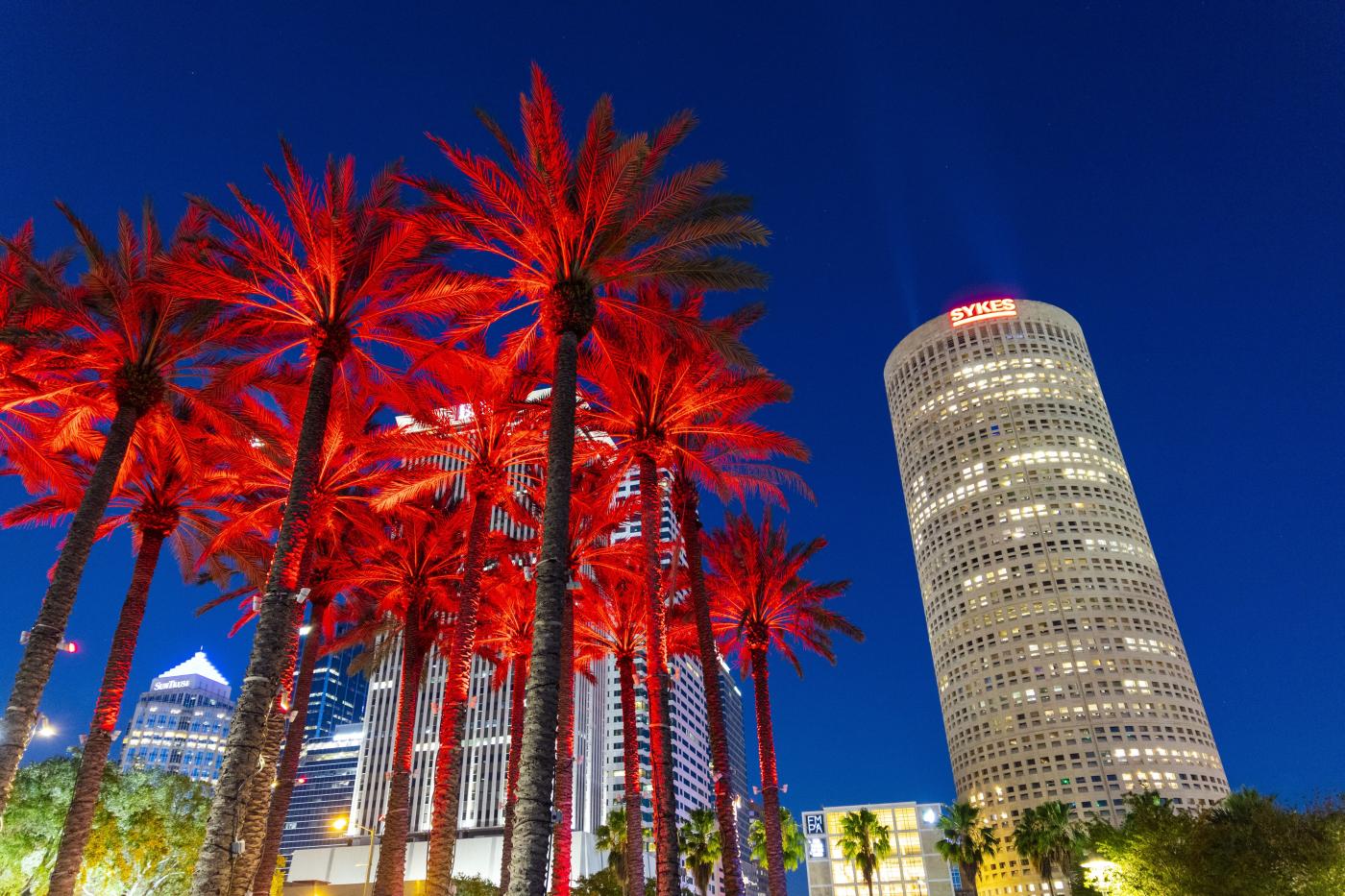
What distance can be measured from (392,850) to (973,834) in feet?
203

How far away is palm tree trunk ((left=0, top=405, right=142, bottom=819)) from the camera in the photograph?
57.8 ft

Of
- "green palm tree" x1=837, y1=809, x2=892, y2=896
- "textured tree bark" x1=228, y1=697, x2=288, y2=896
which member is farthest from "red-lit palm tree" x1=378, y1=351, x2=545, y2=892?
"green palm tree" x1=837, y1=809, x2=892, y2=896

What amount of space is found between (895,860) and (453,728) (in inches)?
3181

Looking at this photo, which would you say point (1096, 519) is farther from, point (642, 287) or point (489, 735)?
point (642, 287)

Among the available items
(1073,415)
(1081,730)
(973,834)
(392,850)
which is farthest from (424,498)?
(1073,415)

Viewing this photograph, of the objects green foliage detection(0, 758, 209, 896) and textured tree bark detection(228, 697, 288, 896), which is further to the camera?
green foliage detection(0, 758, 209, 896)

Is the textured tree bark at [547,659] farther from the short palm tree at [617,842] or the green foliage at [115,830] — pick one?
the short palm tree at [617,842]

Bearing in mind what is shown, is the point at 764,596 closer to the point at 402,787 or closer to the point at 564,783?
the point at 564,783

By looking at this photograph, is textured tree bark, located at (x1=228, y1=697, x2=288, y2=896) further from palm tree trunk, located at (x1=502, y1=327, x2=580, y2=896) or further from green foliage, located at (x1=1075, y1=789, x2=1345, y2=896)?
green foliage, located at (x1=1075, y1=789, x2=1345, y2=896)

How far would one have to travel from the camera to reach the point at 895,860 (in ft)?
289

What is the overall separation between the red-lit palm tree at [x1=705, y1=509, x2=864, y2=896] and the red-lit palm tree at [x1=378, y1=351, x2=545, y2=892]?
1061 cm

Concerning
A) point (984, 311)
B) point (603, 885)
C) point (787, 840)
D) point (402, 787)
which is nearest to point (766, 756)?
point (402, 787)

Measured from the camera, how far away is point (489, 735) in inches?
5022

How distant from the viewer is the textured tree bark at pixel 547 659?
12195 millimetres
